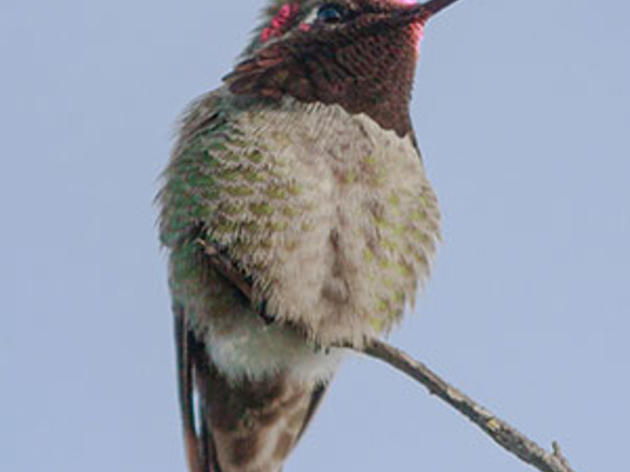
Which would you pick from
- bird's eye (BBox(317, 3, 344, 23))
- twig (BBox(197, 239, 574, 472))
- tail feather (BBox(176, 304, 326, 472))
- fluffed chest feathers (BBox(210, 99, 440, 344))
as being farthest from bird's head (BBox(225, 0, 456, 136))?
twig (BBox(197, 239, 574, 472))

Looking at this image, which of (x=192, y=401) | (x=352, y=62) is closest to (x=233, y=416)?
(x=192, y=401)

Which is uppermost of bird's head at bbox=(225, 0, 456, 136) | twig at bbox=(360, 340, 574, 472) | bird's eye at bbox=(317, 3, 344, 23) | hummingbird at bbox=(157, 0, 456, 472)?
bird's eye at bbox=(317, 3, 344, 23)

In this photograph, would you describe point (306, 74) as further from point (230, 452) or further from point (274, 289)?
point (230, 452)

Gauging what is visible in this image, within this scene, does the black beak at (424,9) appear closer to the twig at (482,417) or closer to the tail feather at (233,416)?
the tail feather at (233,416)

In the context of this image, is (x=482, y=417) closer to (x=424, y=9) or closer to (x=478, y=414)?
(x=478, y=414)

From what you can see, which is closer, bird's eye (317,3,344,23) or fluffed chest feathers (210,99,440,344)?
fluffed chest feathers (210,99,440,344)

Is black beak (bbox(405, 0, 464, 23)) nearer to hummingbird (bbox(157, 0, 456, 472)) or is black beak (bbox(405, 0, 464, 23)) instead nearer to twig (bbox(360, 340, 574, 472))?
hummingbird (bbox(157, 0, 456, 472))

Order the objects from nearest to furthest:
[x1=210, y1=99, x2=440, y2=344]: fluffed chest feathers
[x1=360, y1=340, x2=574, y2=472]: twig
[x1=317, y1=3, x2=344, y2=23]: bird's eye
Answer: [x1=360, y1=340, x2=574, y2=472]: twig, [x1=210, y1=99, x2=440, y2=344]: fluffed chest feathers, [x1=317, y1=3, x2=344, y2=23]: bird's eye
